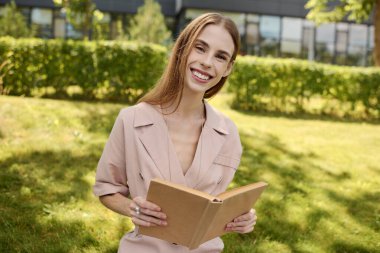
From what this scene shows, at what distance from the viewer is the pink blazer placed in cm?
201

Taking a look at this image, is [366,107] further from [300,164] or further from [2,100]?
[2,100]

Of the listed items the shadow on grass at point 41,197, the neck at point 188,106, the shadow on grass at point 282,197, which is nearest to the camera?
the neck at point 188,106

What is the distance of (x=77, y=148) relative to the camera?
6.59 metres

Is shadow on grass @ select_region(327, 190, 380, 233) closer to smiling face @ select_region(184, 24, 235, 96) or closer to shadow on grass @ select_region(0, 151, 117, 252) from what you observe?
shadow on grass @ select_region(0, 151, 117, 252)

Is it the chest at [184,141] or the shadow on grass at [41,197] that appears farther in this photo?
the shadow on grass at [41,197]

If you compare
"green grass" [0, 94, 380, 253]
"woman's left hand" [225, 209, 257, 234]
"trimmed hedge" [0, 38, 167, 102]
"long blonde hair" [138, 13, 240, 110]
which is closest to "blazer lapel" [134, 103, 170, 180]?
"long blonde hair" [138, 13, 240, 110]

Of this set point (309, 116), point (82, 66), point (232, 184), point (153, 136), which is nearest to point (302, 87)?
point (309, 116)

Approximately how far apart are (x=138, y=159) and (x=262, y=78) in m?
9.79

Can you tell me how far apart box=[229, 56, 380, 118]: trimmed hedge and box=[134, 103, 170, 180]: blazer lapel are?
9.43m

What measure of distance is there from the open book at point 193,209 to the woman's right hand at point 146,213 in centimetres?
2

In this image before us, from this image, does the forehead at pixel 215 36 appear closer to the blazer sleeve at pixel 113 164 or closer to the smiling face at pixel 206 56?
the smiling face at pixel 206 56

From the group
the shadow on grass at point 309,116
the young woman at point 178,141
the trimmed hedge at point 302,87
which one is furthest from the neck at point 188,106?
the trimmed hedge at point 302,87

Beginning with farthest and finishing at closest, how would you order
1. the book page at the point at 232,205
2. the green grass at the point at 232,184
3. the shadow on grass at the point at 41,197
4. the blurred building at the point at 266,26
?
the blurred building at the point at 266,26 → the green grass at the point at 232,184 → the shadow on grass at the point at 41,197 → the book page at the point at 232,205

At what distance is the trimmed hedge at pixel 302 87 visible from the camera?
11.5 meters
